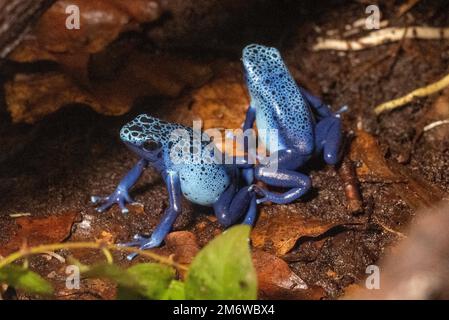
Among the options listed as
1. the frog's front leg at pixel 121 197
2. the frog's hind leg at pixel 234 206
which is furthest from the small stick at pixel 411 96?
the frog's front leg at pixel 121 197

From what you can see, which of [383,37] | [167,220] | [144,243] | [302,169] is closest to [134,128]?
[167,220]

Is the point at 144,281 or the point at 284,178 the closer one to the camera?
the point at 144,281

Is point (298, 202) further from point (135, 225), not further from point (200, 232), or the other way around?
point (135, 225)

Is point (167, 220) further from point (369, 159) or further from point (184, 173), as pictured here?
point (369, 159)

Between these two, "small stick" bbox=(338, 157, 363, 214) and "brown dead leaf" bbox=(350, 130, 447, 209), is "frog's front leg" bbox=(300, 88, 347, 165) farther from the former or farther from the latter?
"brown dead leaf" bbox=(350, 130, 447, 209)

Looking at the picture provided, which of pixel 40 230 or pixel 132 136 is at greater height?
pixel 132 136
